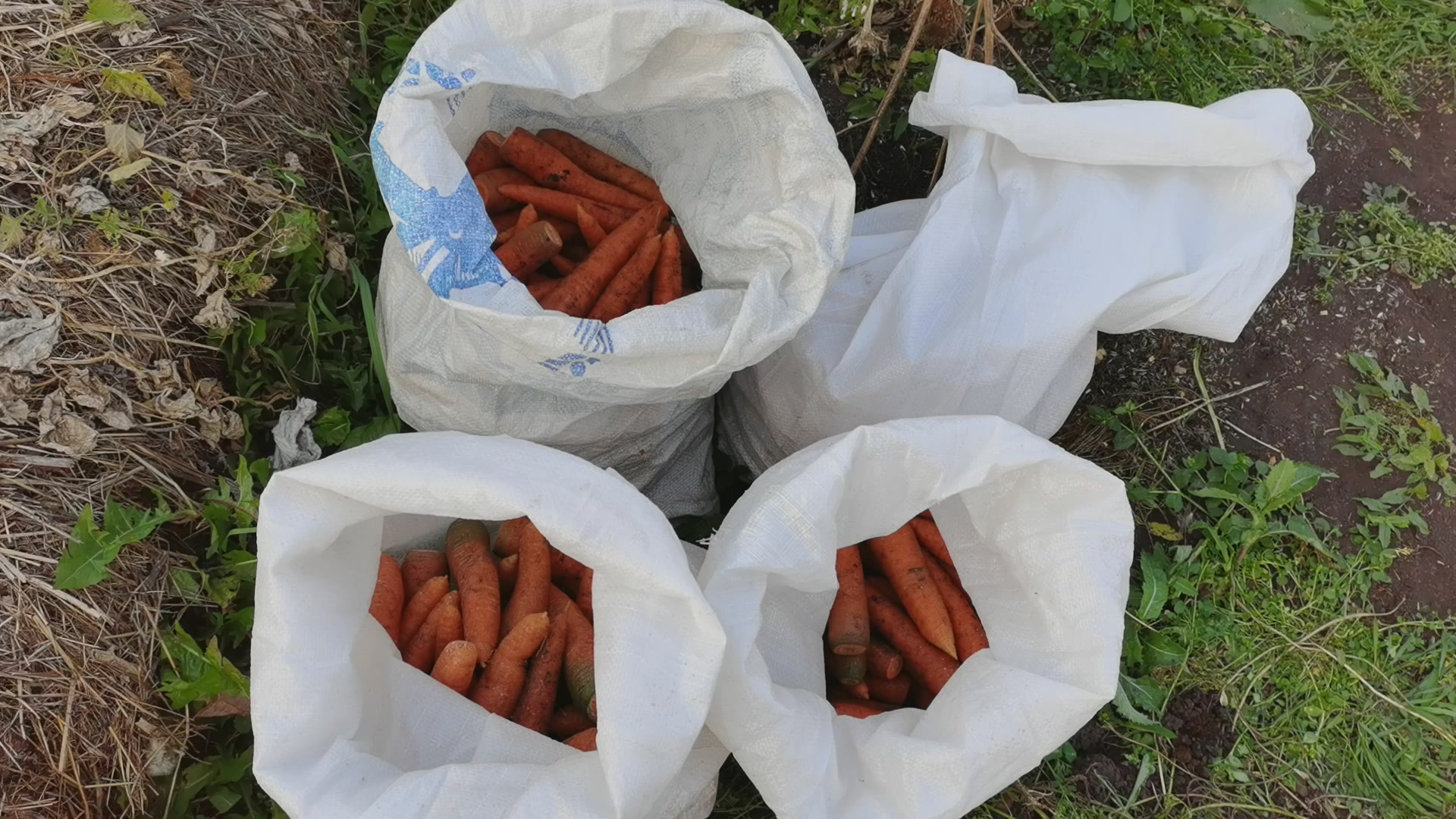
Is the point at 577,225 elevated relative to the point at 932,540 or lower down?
elevated

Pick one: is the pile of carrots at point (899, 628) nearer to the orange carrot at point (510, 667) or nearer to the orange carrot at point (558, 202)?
the orange carrot at point (510, 667)

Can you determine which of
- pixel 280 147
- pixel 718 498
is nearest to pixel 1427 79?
pixel 718 498

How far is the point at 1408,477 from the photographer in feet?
5.21

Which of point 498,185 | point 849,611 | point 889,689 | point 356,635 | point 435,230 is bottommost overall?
point 889,689

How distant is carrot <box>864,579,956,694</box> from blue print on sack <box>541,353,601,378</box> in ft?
1.77

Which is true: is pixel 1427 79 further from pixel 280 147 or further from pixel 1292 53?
pixel 280 147

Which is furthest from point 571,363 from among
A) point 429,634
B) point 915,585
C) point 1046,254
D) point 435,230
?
point 1046,254

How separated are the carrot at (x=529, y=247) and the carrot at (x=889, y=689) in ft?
2.43

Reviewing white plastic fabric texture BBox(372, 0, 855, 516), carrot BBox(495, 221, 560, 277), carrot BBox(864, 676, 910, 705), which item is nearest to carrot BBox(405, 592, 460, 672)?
white plastic fabric texture BBox(372, 0, 855, 516)

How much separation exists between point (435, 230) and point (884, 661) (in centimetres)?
80

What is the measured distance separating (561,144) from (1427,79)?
5.40 feet

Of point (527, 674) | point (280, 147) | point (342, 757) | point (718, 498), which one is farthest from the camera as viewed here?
point (718, 498)

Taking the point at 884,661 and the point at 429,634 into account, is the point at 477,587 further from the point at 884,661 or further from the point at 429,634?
the point at 884,661

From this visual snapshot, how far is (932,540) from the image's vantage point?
Answer: 4.52 feet
